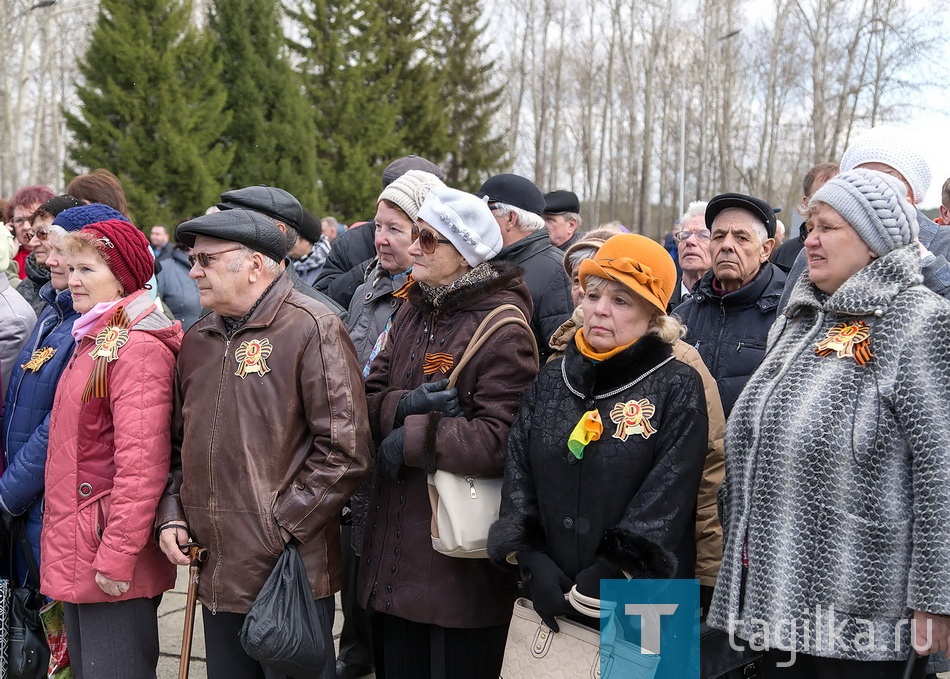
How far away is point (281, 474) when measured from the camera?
2.93 meters

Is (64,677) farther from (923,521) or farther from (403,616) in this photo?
(923,521)

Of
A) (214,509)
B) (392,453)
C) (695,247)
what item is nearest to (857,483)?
(392,453)

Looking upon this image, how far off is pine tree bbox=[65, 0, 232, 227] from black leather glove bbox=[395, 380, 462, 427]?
50.7 ft

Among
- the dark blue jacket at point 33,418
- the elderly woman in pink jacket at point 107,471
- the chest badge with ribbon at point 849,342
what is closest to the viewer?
the chest badge with ribbon at point 849,342

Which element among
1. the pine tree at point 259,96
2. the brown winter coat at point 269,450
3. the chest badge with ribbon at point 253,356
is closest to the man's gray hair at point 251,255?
the brown winter coat at point 269,450

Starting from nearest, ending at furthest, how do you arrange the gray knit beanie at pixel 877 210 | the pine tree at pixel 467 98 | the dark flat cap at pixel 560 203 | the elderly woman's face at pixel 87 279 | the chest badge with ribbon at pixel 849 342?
the chest badge with ribbon at pixel 849 342 < the gray knit beanie at pixel 877 210 < the elderly woman's face at pixel 87 279 < the dark flat cap at pixel 560 203 < the pine tree at pixel 467 98

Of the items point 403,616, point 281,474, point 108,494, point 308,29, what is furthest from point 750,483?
point 308,29

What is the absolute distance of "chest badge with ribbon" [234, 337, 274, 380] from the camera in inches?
115

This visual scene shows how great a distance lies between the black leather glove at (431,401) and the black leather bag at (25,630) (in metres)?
1.80

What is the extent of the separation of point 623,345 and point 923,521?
3.15ft

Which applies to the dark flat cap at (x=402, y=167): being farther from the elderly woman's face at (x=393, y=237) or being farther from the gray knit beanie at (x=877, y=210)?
the gray knit beanie at (x=877, y=210)

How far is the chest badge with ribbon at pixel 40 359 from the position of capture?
11.6ft

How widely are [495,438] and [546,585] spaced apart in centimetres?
54

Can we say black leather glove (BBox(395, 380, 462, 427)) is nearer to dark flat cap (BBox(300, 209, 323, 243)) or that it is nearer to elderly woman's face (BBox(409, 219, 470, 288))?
elderly woman's face (BBox(409, 219, 470, 288))
